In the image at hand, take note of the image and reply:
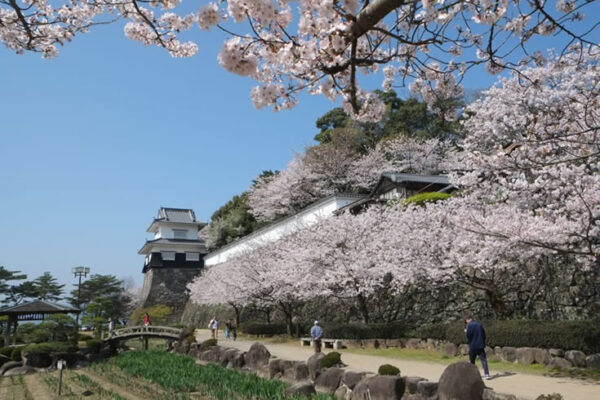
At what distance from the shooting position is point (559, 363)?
9.77m

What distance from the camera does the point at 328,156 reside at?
101 feet

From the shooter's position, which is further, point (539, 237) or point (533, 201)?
point (533, 201)

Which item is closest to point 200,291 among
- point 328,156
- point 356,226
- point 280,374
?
point 328,156

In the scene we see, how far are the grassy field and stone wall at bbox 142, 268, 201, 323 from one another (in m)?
20.7

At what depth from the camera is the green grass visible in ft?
30.5

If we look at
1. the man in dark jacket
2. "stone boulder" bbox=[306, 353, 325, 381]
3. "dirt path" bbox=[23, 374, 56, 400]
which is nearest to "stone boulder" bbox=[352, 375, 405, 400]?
the man in dark jacket

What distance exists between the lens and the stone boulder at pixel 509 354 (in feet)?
35.6

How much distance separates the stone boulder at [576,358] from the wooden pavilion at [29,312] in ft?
74.2

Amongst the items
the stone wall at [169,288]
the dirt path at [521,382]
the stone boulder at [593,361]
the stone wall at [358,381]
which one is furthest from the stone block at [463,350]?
the stone wall at [169,288]

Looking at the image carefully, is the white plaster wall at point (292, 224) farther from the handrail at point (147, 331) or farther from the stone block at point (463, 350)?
the stone block at point (463, 350)

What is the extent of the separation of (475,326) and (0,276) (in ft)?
138

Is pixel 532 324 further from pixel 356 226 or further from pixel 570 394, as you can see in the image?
pixel 356 226

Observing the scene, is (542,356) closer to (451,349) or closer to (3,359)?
(451,349)

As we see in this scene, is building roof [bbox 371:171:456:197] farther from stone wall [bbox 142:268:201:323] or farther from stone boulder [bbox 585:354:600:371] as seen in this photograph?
stone wall [bbox 142:268:201:323]
